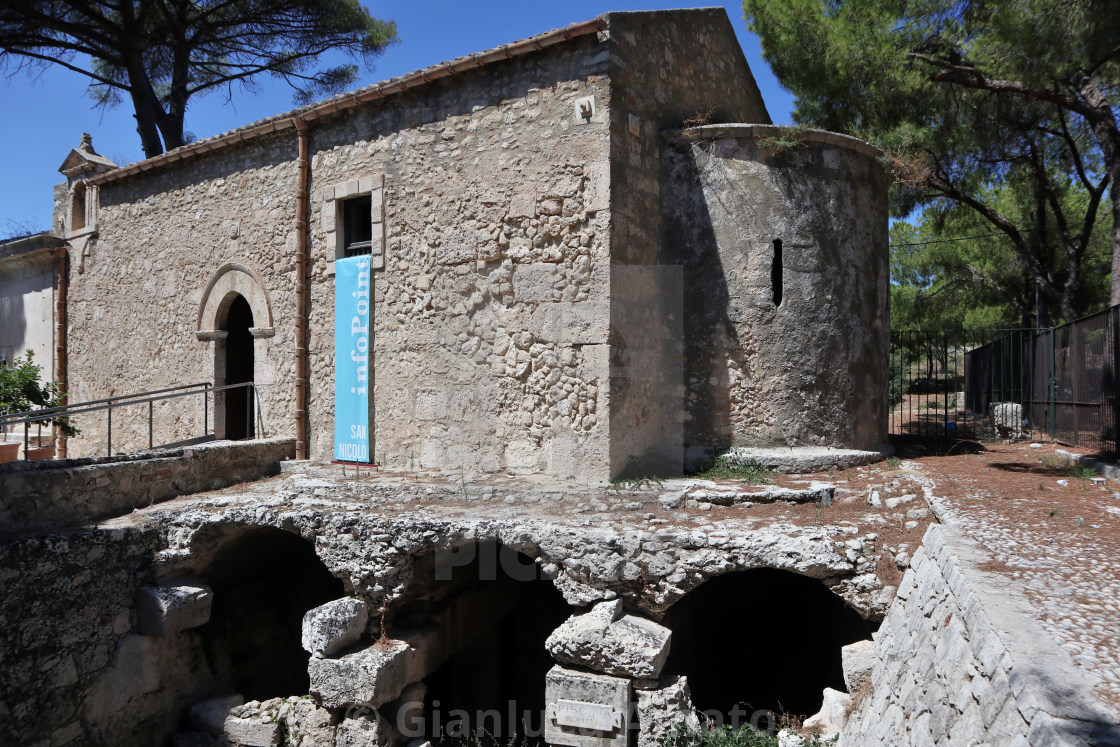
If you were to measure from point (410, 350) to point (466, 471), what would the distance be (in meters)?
1.67

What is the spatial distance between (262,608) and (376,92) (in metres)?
6.26

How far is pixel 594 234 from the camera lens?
737cm

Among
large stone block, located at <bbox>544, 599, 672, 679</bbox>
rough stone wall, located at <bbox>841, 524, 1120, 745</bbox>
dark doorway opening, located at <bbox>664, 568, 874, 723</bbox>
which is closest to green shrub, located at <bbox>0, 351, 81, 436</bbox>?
large stone block, located at <bbox>544, 599, 672, 679</bbox>

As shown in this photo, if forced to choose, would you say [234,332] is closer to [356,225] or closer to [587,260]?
[356,225]

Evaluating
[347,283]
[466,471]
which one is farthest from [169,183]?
[466,471]

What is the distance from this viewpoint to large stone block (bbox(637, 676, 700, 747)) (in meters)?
5.02

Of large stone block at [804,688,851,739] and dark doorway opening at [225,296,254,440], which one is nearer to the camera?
large stone block at [804,688,851,739]

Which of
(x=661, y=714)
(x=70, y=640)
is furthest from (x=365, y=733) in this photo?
(x=70, y=640)

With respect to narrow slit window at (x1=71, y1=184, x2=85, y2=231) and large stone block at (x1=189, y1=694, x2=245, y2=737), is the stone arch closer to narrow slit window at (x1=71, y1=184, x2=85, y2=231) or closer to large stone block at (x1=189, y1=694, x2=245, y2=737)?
narrow slit window at (x1=71, y1=184, x2=85, y2=231)

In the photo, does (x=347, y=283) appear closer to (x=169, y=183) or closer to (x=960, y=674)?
(x=169, y=183)

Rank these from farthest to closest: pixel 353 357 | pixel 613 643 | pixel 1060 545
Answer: pixel 353 357 → pixel 613 643 → pixel 1060 545

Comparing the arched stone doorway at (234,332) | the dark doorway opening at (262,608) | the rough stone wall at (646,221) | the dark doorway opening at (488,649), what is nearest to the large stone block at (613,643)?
the dark doorway opening at (488,649)

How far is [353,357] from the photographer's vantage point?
901cm

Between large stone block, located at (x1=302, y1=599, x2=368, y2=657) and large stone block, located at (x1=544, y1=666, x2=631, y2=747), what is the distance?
1818 millimetres
